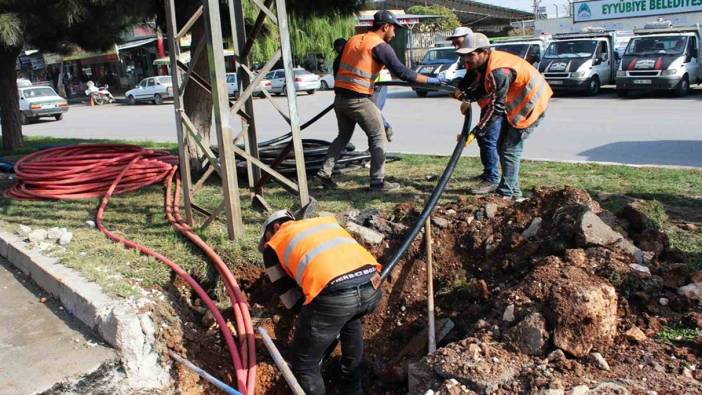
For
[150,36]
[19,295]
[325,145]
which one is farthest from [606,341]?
[150,36]

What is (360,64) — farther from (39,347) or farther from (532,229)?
(39,347)

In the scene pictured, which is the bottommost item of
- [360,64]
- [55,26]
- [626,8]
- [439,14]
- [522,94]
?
[522,94]

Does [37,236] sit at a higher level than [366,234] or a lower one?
higher

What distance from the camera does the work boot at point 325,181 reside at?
678cm

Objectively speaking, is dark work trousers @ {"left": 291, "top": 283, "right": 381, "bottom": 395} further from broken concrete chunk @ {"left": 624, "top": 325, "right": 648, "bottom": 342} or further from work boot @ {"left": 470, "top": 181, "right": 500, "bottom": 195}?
work boot @ {"left": 470, "top": 181, "right": 500, "bottom": 195}

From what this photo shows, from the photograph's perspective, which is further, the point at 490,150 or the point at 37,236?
the point at 490,150

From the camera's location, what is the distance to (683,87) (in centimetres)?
1761

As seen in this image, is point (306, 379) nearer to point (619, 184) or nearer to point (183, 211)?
point (183, 211)

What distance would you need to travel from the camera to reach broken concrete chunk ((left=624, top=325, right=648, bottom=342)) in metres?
3.27

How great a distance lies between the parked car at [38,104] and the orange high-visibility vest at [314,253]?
22.5 m

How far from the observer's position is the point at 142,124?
19.7 m

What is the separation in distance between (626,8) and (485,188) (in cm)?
2218

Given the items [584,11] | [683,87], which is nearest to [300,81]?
[584,11]

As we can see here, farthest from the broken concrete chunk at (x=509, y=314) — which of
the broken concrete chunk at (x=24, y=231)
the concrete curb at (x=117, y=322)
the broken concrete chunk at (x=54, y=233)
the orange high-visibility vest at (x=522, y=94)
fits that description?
the broken concrete chunk at (x=24, y=231)
